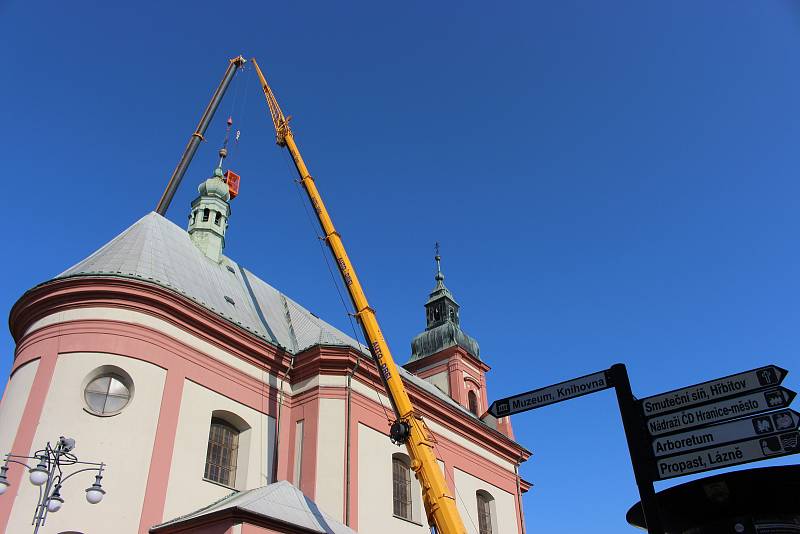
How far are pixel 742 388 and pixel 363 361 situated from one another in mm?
13167

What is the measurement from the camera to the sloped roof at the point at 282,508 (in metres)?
11.5

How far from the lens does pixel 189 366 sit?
48.5ft

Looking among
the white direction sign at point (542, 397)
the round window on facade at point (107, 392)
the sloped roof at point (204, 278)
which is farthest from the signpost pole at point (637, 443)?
the sloped roof at point (204, 278)

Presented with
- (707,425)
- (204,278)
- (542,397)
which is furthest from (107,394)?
(707,425)

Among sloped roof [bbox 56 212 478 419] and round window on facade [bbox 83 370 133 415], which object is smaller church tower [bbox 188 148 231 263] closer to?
sloped roof [bbox 56 212 478 419]

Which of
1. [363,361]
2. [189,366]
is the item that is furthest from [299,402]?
[189,366]

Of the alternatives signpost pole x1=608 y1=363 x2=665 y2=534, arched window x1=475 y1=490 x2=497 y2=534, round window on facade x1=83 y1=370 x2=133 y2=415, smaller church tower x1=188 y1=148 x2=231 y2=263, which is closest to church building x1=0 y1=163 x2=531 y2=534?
round window on facade x1=83 y1=370 x2=133 y2=415

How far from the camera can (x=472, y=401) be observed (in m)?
30.7

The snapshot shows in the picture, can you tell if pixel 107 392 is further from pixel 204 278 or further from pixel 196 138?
pixel 196 138

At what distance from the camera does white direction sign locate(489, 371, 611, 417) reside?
5461 millimetres

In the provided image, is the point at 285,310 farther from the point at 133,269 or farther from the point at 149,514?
the point at 149,514

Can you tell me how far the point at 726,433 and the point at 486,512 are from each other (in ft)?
61.1

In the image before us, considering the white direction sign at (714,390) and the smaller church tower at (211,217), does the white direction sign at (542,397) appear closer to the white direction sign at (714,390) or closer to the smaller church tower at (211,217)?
the white direction sign at (714,390)

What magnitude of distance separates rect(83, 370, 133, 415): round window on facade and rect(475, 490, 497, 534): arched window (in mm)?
12861
